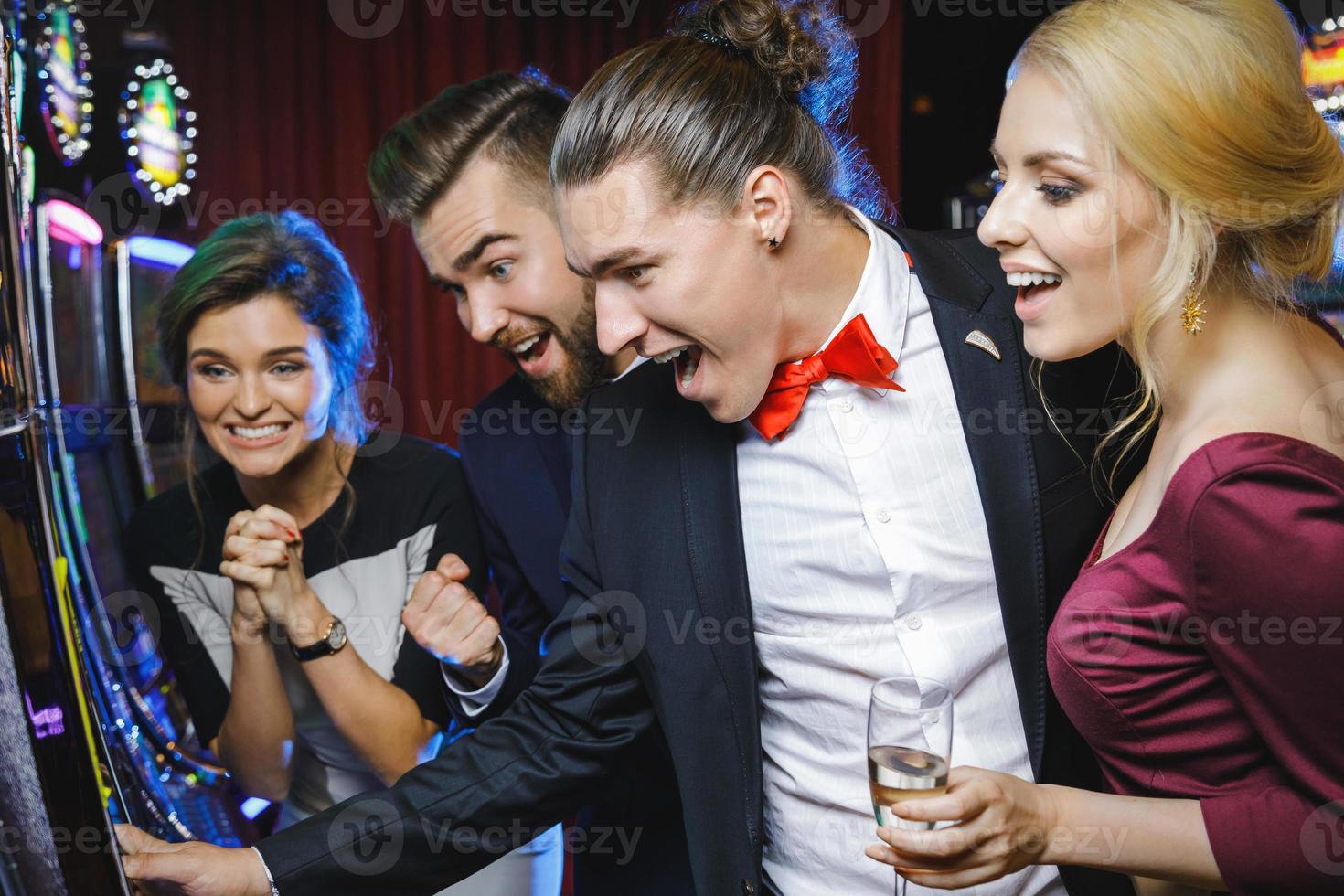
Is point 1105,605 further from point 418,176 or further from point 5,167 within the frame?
point 418,176

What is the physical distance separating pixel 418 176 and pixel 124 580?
973mm

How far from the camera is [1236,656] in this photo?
1.19m

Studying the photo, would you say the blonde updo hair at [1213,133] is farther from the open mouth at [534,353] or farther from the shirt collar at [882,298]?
the open mouth at [534,353]

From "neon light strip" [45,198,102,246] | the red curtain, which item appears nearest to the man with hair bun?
"neon light strip" [45,198,102,246]

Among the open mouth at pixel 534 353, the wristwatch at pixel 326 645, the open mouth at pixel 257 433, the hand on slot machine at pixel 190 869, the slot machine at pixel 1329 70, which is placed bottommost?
the hand on slot machine at pixel 190 869

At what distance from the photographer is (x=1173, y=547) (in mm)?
1260

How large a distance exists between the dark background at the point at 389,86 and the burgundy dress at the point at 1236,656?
1998 millimetres

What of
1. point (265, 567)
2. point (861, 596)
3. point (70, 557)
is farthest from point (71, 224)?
point (861, 596)

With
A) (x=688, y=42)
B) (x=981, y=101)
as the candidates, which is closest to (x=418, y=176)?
(x=688, y=42)

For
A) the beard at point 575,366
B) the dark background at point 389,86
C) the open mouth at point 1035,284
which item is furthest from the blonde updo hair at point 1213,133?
the dark background at point 389,86

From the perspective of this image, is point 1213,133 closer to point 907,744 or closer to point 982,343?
point 982,343

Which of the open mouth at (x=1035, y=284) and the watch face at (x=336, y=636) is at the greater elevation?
the open mouth at (x=1035, y=284)

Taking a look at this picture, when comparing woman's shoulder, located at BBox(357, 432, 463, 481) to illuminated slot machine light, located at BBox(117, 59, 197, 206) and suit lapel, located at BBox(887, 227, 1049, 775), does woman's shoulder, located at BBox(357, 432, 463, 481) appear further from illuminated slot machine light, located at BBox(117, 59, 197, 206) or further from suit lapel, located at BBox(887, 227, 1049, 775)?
suit lapel, located at BBox(887, 227, 1049, 775)

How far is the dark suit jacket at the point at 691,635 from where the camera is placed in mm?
1619
